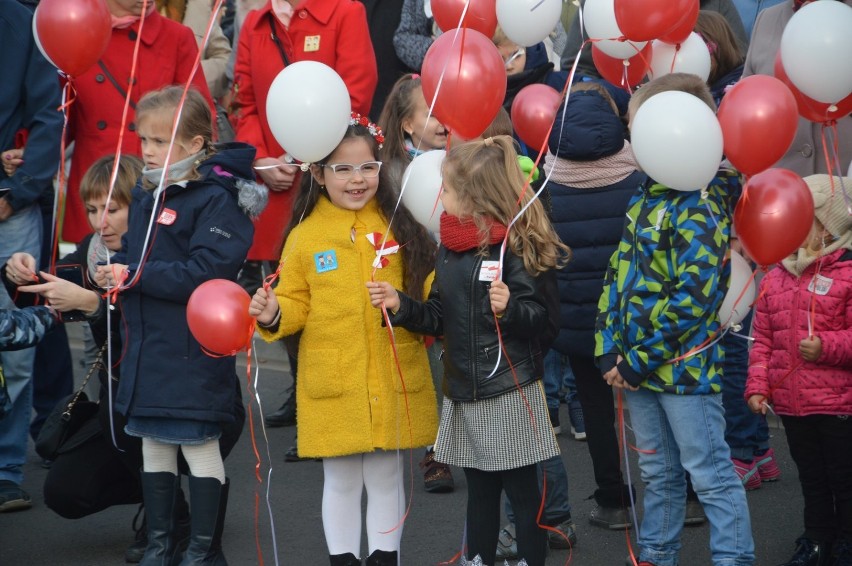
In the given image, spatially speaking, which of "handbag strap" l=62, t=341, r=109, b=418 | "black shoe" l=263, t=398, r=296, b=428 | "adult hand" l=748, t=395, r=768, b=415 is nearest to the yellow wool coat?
"handbag strap" l=62, t=341, r=109, b=418

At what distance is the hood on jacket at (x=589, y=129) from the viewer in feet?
15.2

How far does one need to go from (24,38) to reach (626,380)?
338 centimetres

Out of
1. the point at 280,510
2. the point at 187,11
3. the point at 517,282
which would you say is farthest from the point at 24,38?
the point at 517,282

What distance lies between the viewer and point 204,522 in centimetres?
448

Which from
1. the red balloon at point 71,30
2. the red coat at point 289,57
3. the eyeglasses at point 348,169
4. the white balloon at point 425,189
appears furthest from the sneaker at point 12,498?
the white balloon at point 425,189

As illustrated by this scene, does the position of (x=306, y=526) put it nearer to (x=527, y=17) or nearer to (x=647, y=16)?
(x=527, y=17)

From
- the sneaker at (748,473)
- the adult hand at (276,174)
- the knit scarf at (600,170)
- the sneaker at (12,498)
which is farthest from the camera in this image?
the adult hand at (276,174)

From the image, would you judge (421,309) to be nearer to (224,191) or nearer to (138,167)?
(224,191)

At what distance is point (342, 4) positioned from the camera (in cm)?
594

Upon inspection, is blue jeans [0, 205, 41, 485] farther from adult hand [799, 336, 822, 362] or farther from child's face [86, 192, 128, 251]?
Result: adult hand [799, 336, 822, 362]

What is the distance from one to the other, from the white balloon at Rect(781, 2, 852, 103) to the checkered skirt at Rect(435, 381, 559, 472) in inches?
55.2

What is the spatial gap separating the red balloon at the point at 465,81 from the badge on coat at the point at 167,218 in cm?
108

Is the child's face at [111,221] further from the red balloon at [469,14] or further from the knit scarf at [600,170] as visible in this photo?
the knit scarf at [600,170]

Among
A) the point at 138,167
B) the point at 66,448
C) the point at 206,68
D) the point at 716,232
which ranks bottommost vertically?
the point at 66,448
